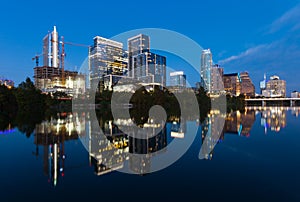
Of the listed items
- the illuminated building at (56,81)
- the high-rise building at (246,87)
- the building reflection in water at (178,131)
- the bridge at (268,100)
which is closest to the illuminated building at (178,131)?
the building reflection in water at (178,131)

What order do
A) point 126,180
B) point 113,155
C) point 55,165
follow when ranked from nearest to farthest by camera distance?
point 126,180
point 55,165
point 113,155

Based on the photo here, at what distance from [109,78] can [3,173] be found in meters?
75.1

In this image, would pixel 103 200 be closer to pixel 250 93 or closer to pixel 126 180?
pixel 126 180

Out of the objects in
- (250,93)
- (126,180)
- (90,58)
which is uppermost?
(90,58)

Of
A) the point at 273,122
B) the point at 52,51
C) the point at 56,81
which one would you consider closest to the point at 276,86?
the point at 56,81

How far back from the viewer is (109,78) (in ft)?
254

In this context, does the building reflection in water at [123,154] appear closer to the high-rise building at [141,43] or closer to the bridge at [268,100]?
the high-rise building at [141,43]

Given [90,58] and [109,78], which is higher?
[90,58]

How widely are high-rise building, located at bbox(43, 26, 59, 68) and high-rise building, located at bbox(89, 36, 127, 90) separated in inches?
613

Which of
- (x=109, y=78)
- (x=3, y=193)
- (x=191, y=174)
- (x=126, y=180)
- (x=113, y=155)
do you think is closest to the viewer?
(x=3, y=193)

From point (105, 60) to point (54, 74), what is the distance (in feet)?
78.4

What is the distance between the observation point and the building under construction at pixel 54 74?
69.7m

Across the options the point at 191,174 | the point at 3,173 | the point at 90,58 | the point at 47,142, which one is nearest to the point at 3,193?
the point at 3,173

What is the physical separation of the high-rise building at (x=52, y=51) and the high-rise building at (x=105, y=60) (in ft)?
51.1
